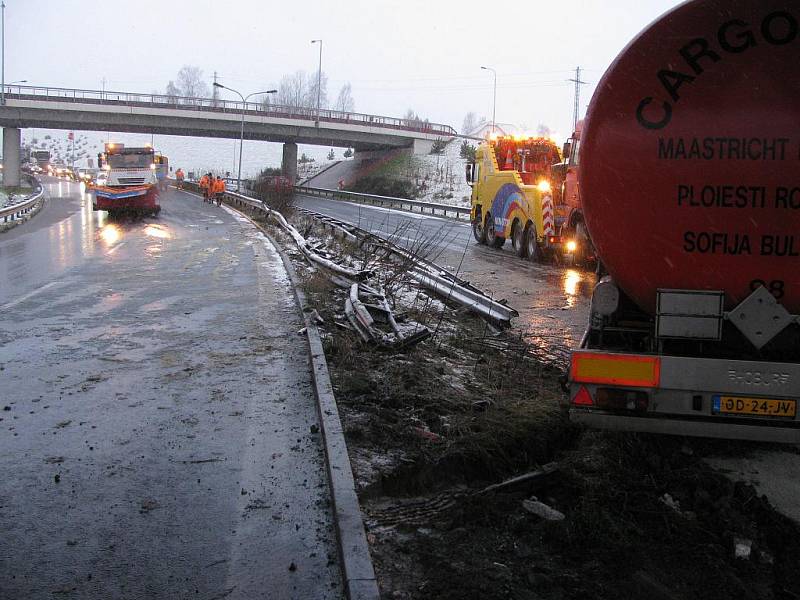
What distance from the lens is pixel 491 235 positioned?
73.9 feet

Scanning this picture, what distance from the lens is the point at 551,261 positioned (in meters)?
18.5

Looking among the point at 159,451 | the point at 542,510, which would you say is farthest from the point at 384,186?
the point at 542,510

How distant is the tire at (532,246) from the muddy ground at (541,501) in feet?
38.8

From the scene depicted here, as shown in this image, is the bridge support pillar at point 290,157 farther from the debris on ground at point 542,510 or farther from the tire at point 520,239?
the debris on ground at point 542,510

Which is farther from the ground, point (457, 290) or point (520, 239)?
point (520, 239)

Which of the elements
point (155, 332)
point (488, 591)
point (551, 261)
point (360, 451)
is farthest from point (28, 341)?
point (551, 261)

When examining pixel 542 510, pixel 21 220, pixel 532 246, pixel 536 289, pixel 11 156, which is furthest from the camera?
pixel 11 156

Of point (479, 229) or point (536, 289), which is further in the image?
point (479, 229)

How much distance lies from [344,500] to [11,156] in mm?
67209

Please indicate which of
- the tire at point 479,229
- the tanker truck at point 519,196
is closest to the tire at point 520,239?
the tanker truck at point 519,196

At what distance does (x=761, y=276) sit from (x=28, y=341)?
7.80 meters

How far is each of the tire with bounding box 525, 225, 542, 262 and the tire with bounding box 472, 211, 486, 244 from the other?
401cm

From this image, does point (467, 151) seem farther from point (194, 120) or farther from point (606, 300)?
point (606, 300)

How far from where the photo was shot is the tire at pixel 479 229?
23.2 meters
